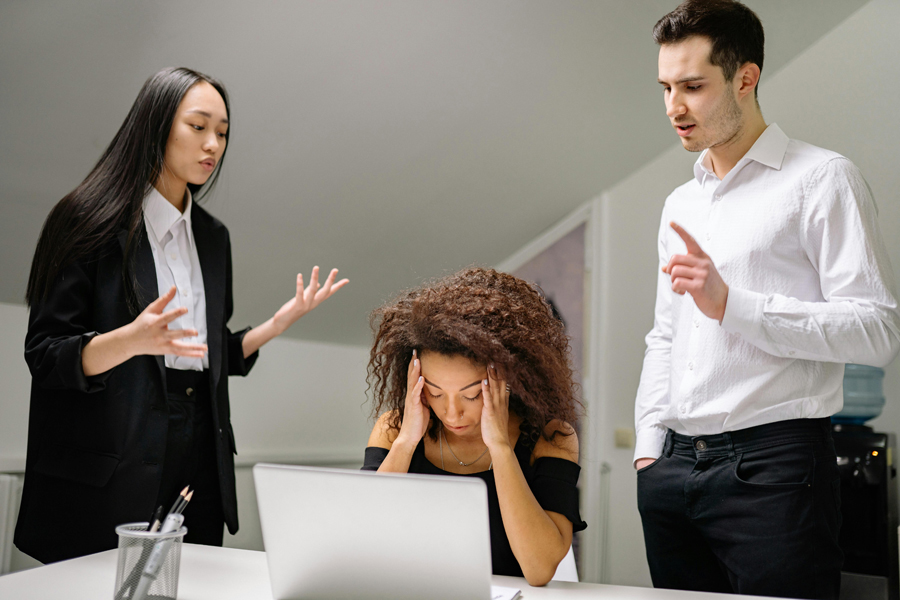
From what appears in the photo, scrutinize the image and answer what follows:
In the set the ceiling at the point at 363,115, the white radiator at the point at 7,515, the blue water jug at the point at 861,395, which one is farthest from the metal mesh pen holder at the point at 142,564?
the blue water jug at the point at 861,395

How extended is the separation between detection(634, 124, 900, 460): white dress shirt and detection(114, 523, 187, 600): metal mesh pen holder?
3.21ft

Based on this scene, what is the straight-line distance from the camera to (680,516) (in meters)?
1.42

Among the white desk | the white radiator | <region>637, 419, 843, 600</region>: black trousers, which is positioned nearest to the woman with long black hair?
the white desk

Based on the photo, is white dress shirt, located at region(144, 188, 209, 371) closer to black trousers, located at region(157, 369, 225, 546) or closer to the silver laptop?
black trousers, located at region(157, 369, 225, 546)

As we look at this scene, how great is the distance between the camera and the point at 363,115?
8.21 feet

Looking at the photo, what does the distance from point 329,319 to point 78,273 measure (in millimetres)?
1791

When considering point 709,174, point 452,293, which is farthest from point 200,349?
point 709,174

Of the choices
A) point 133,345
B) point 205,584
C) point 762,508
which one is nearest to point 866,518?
point 762,508

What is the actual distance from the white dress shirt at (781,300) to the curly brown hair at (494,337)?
0.85 feet

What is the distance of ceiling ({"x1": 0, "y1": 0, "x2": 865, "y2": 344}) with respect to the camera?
1.94m

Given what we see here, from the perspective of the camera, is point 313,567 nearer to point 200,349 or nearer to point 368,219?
point 200,349

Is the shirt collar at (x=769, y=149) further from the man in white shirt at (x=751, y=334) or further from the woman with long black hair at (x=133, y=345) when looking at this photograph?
the woman with long black hair at (x=133, y=345)

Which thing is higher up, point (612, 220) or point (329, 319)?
point (612, 220)

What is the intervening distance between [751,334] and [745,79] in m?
0.55
